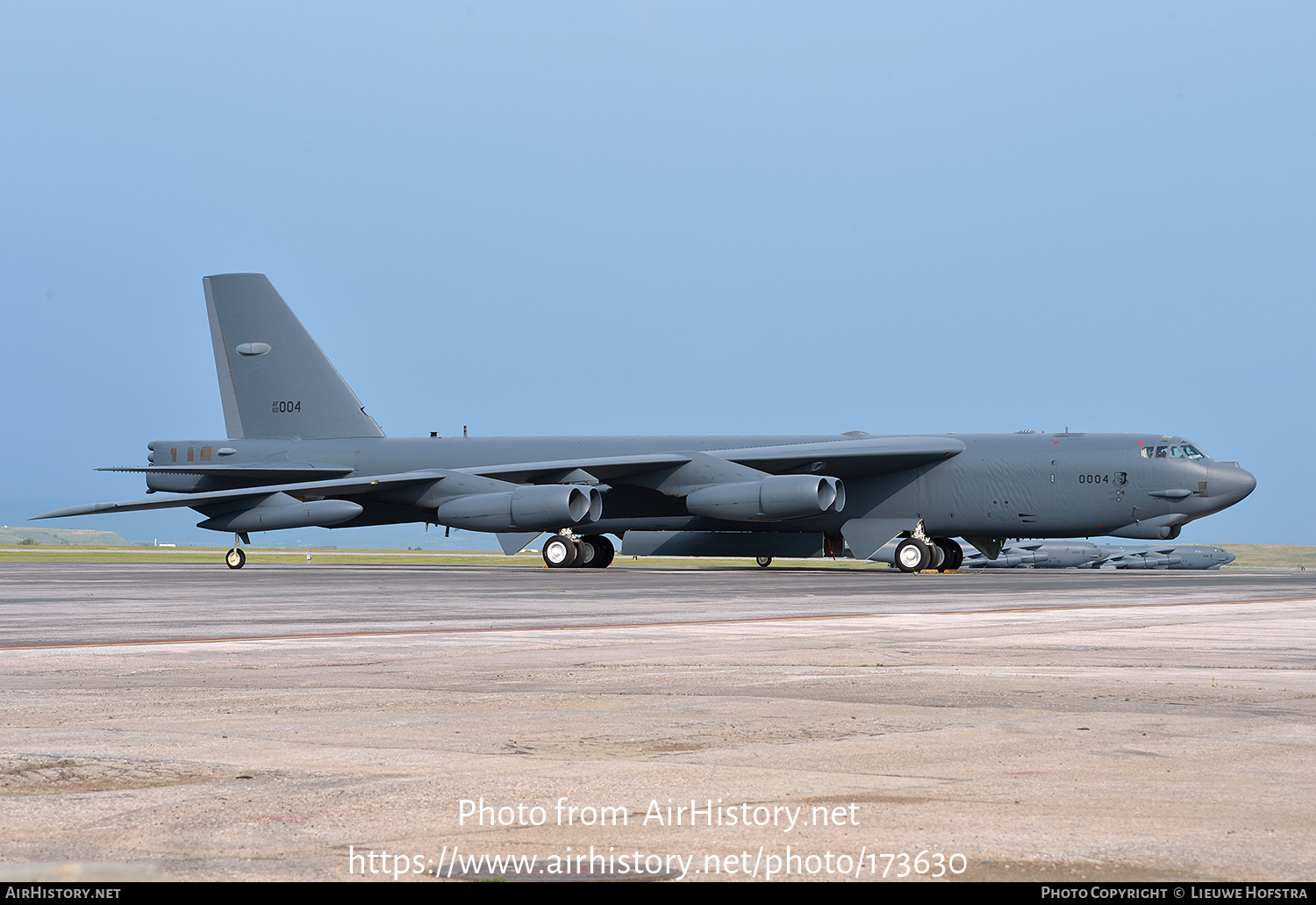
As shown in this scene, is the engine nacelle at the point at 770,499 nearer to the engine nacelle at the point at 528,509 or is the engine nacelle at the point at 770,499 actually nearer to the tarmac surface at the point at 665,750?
the engine nacelle at the point at 528,509

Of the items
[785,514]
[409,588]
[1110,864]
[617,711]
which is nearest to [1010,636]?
[617,711]

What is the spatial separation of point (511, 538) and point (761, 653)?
955 inches

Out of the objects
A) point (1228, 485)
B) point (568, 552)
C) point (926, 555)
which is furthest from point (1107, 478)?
point (568, 552)

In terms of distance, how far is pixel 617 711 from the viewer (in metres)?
7.73

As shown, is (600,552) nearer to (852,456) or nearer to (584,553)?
(584,553)

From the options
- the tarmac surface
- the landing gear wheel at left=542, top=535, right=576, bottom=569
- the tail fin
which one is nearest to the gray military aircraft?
the landing gear wheel at left=542, top=535, right=576, bottom=569

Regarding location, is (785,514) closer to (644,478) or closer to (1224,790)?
(644,478)

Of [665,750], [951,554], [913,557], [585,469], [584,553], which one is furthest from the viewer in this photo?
[951,554]

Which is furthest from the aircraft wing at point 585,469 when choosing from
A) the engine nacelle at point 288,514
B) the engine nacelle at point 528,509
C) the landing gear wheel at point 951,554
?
the landing gear wheel at point 951,554

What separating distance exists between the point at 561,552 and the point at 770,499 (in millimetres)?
6402

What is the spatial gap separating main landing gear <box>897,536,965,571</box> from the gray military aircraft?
48 millimetres

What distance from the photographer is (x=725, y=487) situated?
3306cm

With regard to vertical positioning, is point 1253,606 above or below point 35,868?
below

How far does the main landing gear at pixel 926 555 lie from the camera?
34.2 m
